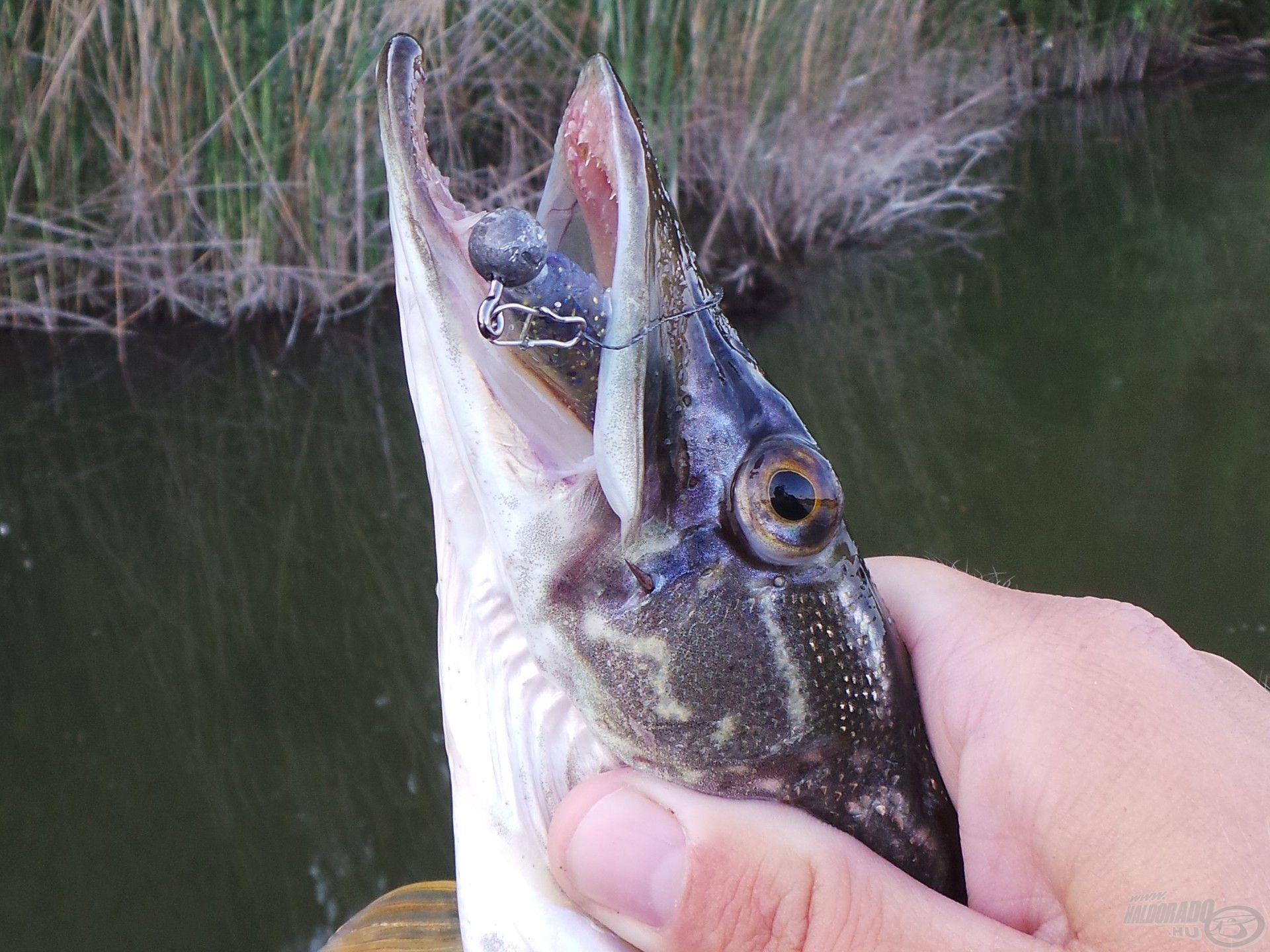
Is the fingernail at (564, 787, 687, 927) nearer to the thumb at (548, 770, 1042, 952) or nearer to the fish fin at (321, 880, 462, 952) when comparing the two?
the thumb at (548, 770, 1042, 952)

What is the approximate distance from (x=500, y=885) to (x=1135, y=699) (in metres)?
0.70

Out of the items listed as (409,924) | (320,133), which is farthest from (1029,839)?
(320,133)

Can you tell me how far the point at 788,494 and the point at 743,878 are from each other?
15.1 inches

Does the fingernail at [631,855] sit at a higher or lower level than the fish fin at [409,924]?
higher

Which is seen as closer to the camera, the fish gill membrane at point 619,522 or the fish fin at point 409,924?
the fish gill membrane at point 619,522

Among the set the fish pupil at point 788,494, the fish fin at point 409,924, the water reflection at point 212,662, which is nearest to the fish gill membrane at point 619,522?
the fish pupil at point 788,494

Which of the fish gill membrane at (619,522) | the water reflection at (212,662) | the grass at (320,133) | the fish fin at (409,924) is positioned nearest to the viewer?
the fish gill membrane at (619,522)

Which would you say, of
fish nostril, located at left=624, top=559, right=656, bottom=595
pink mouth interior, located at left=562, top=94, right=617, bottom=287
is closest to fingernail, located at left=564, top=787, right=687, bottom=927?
fish nostril, located at left=624, top=559, right=656, bottom=595

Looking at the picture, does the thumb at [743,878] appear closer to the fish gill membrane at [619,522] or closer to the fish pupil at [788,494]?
the fish gill membrane at [619,522]

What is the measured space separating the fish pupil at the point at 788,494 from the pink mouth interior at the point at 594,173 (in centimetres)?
25

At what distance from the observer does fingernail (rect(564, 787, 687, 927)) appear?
3.51ft

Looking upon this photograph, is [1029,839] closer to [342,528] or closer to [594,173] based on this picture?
[594,173]

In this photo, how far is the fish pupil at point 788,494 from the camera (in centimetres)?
104

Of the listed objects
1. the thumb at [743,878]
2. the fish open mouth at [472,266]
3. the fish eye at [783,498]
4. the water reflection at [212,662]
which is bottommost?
the water reflection at [212,662]
